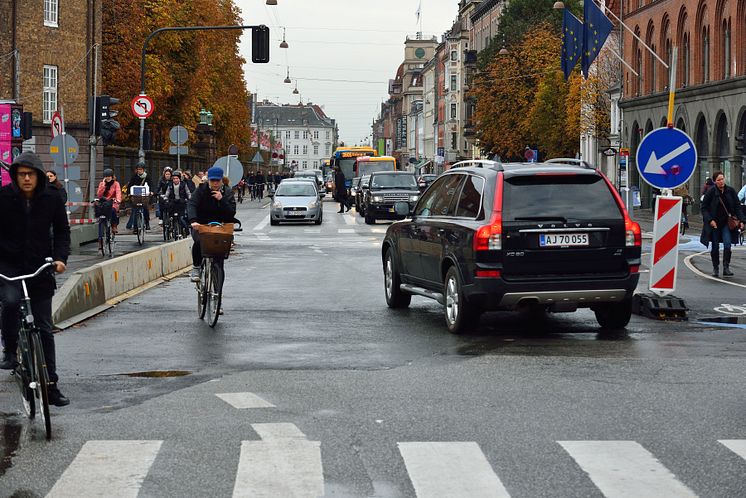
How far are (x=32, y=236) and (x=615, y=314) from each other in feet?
23.6

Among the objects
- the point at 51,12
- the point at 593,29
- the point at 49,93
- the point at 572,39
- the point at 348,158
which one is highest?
the point at 51,12

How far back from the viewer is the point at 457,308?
1372 centimetres

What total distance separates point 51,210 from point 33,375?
1.22 metres

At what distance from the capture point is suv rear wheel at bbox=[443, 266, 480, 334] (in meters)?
13.6

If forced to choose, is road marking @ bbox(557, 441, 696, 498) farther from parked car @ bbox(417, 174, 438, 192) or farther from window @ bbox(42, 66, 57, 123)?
parked car @ bbox(417, 174, 438, 192)

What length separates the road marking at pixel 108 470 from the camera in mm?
6629

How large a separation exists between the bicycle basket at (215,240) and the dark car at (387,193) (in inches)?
1209

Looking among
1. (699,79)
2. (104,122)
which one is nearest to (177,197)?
(104,122)

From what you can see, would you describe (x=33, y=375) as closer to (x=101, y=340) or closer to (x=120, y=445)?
(x=120, y=445)

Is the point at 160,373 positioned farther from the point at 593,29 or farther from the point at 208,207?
the point at 593,29

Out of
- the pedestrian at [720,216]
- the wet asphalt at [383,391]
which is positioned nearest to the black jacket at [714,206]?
the pedestrian at [720,216]

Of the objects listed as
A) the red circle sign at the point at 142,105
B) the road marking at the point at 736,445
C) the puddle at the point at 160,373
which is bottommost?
the puddle at the point at 160,373

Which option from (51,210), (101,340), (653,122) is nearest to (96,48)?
(653,122)

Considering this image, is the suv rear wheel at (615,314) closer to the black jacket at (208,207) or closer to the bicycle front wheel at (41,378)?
the black jacket at (208,207)
